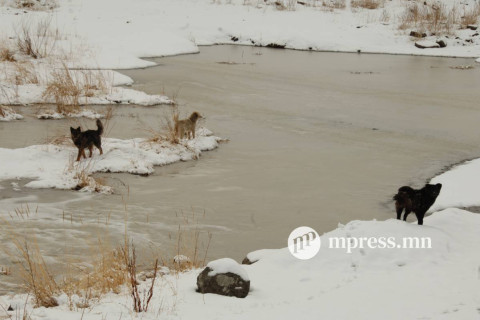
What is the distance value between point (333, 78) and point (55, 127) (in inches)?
400

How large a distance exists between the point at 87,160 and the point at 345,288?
576 centimetres

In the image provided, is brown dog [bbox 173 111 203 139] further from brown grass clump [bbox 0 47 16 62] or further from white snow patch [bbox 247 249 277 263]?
brown grass clump [bbox 0 47 16 62]

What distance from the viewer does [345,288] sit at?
15.1ft

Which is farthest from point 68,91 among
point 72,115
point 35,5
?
point 35,5

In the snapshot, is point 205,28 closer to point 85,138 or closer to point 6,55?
point 6,55

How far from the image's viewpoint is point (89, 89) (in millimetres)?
14234

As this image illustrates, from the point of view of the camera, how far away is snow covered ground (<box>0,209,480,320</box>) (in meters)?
4.06

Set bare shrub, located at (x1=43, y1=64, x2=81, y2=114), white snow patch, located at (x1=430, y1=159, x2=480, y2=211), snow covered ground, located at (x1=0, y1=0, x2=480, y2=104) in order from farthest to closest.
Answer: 1. snow covered ground, located at (x1=0, y1=0, x2=480, y2=104)
2. bare shrub, located at (x1=43, y1=64, x2=81, y2=114)
3. white snow patch, located at (x1=430, y1=159, x2=480, y2=211)

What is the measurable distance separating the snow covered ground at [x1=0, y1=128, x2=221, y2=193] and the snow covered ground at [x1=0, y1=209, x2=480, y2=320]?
11.8 ft

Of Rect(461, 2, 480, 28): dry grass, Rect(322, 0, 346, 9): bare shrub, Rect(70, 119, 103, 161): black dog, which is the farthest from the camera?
Rect(322, 0, 346, 9): bare shrub

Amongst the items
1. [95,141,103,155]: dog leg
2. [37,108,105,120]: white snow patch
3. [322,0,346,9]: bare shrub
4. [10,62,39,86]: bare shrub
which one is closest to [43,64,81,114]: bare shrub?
[37,108,105,120]: white snow patch

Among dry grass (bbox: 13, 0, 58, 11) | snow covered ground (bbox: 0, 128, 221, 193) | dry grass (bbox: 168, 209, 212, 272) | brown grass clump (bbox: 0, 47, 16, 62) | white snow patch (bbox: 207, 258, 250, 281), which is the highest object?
dry grass (bbox: 13, 0, 58, 11)

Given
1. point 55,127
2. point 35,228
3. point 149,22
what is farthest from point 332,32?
point 35,228

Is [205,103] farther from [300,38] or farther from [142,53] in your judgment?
[300,38]
